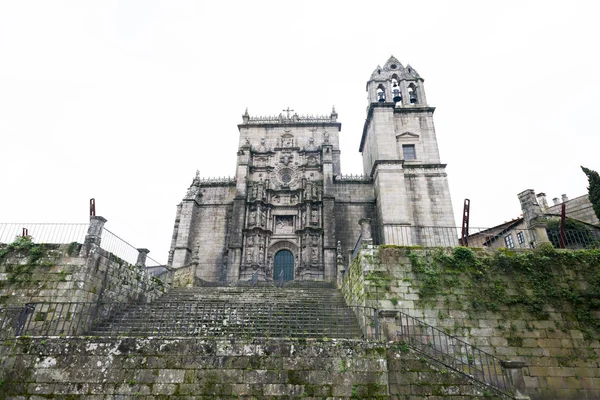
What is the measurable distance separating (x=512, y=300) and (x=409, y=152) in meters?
15.1

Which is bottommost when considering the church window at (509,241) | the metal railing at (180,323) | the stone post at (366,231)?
the metal railing at (180,323)

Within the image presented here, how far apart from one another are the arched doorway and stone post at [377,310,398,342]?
14709mm

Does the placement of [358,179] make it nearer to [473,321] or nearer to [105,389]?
[473,321]

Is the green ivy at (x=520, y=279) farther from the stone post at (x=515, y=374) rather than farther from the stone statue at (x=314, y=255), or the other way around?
the stone statue at (x=314, y=255)

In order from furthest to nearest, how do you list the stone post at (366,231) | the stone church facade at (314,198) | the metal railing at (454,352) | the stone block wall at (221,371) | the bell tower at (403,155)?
the stone church facade at (314,198)
the bell tower at (403,155)
the stone post at (366,231)
the metal railing at (454,352)
the stone block wall at (221,371)

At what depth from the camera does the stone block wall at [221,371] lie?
6539 mm

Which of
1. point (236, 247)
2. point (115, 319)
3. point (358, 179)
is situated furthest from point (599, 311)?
point (236, 247)

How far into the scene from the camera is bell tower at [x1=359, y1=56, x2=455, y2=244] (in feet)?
68.8

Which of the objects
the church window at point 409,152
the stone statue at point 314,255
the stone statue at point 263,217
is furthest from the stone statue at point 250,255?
the church window at point 409,152

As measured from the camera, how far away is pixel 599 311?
9.51m

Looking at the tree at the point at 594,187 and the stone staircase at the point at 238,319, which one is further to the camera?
the tree at the point at 594,187

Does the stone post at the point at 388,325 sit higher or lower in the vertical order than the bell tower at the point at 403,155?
lower

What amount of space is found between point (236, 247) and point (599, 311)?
17727 mm

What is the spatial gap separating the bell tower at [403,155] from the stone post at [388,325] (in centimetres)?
1151
